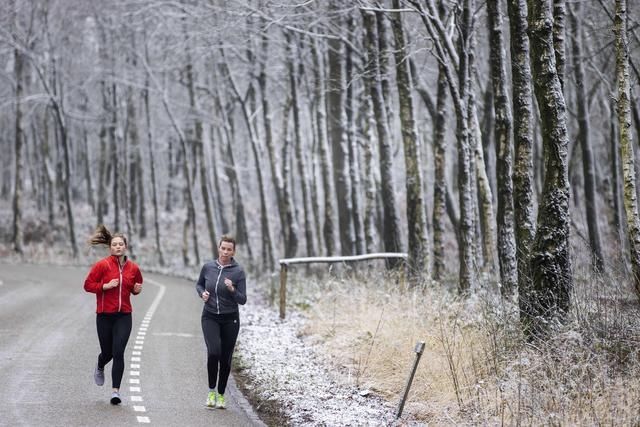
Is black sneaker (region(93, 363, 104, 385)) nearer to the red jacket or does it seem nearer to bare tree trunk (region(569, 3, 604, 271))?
the red jacket

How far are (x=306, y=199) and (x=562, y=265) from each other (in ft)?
69.9

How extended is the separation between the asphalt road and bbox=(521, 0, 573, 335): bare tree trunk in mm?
3595

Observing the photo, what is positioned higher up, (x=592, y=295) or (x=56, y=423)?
(x=592, y=295)

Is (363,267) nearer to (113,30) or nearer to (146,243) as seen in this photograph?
(113,30)

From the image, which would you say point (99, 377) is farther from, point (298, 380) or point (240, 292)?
point (298, 380)

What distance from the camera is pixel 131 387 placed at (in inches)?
416

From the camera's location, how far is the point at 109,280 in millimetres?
9602

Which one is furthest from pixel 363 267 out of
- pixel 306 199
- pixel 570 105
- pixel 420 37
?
pixel 570 105

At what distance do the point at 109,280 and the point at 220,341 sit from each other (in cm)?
146

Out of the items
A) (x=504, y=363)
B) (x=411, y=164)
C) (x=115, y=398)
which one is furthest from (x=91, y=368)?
(x=411, y=164)

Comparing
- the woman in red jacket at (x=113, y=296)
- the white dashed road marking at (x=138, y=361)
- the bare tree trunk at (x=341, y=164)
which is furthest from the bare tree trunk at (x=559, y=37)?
the bare tree trunk at (x=341, y=164)

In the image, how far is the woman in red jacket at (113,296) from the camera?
376 inches

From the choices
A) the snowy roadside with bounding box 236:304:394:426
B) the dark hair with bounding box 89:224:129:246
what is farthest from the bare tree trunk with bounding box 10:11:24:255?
the dark hair with bounding box 89:224:129:246

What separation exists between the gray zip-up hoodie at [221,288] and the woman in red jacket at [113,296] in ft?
2.65
